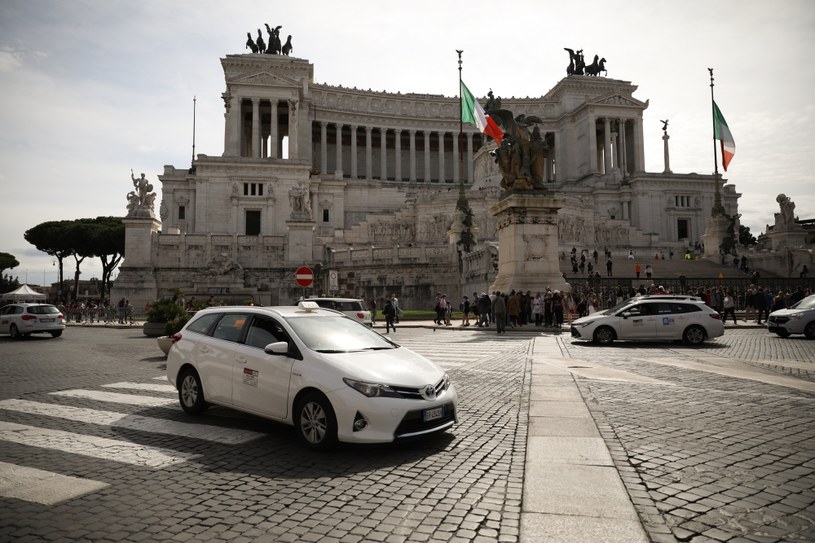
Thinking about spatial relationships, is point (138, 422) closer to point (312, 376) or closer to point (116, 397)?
point (116, 397)

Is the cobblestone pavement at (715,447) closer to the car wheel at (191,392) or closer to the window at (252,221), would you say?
the car wheel at (191,392)

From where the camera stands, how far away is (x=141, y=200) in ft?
142

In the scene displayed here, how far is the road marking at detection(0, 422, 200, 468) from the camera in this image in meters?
5.77

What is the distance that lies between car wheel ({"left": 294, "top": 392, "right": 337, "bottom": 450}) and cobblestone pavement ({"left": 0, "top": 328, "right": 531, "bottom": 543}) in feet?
0.57

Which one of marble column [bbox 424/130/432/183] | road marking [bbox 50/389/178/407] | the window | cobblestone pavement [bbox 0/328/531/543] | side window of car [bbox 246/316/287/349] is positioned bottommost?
cobblestone pavement [bbox 0/328/531/543]

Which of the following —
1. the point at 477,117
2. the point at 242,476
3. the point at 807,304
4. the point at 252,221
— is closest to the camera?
the point at 242,476

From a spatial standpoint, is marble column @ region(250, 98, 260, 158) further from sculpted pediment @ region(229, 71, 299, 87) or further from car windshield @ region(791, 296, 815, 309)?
car windshield @ region(791, 296, 815, 309)

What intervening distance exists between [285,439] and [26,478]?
255cm

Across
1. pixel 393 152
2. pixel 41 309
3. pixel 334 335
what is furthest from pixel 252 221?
pixel 334 335

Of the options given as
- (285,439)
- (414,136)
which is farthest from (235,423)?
(414,136)

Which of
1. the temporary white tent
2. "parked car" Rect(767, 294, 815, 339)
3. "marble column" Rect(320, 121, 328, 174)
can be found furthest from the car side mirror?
"marble column" Rect(320, 121, 328, 174)

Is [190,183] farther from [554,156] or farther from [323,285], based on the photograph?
[554,156]

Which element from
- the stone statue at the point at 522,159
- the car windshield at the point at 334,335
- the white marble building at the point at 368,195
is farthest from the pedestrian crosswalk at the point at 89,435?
the stone statue at the point at 522,159

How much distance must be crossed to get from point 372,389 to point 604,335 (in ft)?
42.7
